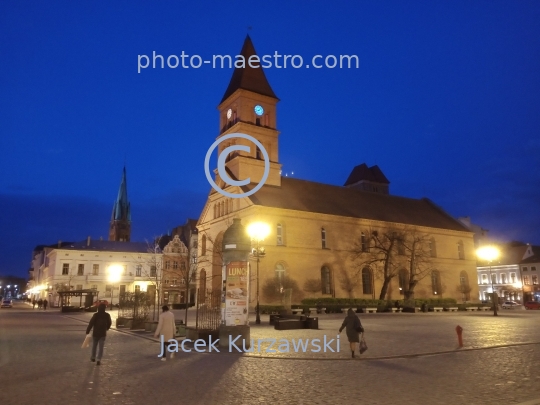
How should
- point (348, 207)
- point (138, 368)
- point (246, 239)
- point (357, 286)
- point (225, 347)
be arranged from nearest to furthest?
point (138, 368)
point (225, 347)
point (246, 239)
point (357, 286)
point (348, 207)

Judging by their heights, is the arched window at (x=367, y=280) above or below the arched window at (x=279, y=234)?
below

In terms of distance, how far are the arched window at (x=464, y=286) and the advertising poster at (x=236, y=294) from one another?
54961mm

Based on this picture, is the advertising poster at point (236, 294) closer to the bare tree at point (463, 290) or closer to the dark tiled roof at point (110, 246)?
the bare tree at point (463, 290)

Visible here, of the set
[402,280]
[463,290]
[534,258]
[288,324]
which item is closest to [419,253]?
[402,280]

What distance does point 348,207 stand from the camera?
184 feet

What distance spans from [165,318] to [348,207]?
44378mm

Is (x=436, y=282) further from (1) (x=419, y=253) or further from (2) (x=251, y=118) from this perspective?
(2) (x=251, y=118)

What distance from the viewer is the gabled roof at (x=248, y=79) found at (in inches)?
2126

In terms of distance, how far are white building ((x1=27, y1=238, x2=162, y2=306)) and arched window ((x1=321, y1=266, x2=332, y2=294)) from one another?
1105 inches

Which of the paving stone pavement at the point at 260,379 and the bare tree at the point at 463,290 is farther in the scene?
the bare tree at the point at 463,290

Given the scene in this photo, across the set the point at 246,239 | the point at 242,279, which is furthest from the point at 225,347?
the point at 246,239

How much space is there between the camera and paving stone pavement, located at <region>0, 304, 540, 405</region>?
28.2ft

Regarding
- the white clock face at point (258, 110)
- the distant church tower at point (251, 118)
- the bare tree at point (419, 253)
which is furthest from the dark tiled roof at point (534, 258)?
the white clock face at point (258, 110)

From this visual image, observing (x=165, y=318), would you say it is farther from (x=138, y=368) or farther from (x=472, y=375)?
(x=472, y=375)
